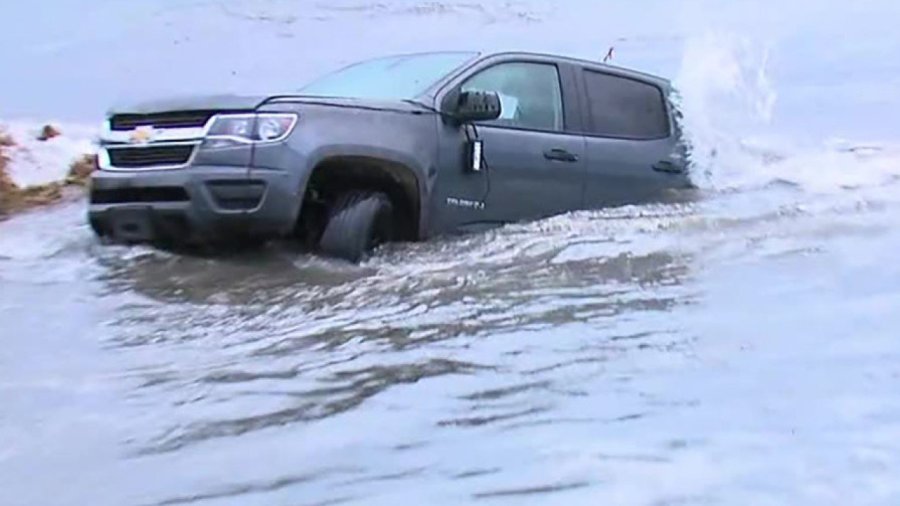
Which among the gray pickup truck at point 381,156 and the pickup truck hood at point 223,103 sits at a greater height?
the pickup truck hood at point 223,103

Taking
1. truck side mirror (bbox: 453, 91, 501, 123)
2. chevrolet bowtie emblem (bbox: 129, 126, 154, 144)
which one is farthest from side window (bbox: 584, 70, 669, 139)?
chevrolet bowtie emblem (bbox: 129, 126, 154, 144)

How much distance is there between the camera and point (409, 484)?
467cm

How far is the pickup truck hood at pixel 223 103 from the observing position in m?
8.37

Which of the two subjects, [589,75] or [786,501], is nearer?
[786,501]

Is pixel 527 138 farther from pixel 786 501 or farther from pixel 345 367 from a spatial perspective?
pixel 786 501

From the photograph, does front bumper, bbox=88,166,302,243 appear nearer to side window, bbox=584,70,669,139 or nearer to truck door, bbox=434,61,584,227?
truck door, bbox=434,61,584,227

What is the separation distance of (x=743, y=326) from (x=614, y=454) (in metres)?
2.36

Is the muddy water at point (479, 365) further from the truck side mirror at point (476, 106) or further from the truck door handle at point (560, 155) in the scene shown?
the truck side mirror at point (476, 106)

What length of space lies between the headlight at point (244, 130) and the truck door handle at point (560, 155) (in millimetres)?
2003

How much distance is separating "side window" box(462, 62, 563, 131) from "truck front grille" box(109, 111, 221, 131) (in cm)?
182

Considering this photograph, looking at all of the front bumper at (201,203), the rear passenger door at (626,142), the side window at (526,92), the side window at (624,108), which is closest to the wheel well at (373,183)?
the front bumper at (201,203)

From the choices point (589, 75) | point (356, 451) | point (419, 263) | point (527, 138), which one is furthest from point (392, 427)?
point (589, 75)

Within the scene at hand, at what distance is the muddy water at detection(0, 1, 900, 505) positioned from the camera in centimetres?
474

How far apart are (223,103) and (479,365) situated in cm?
272
